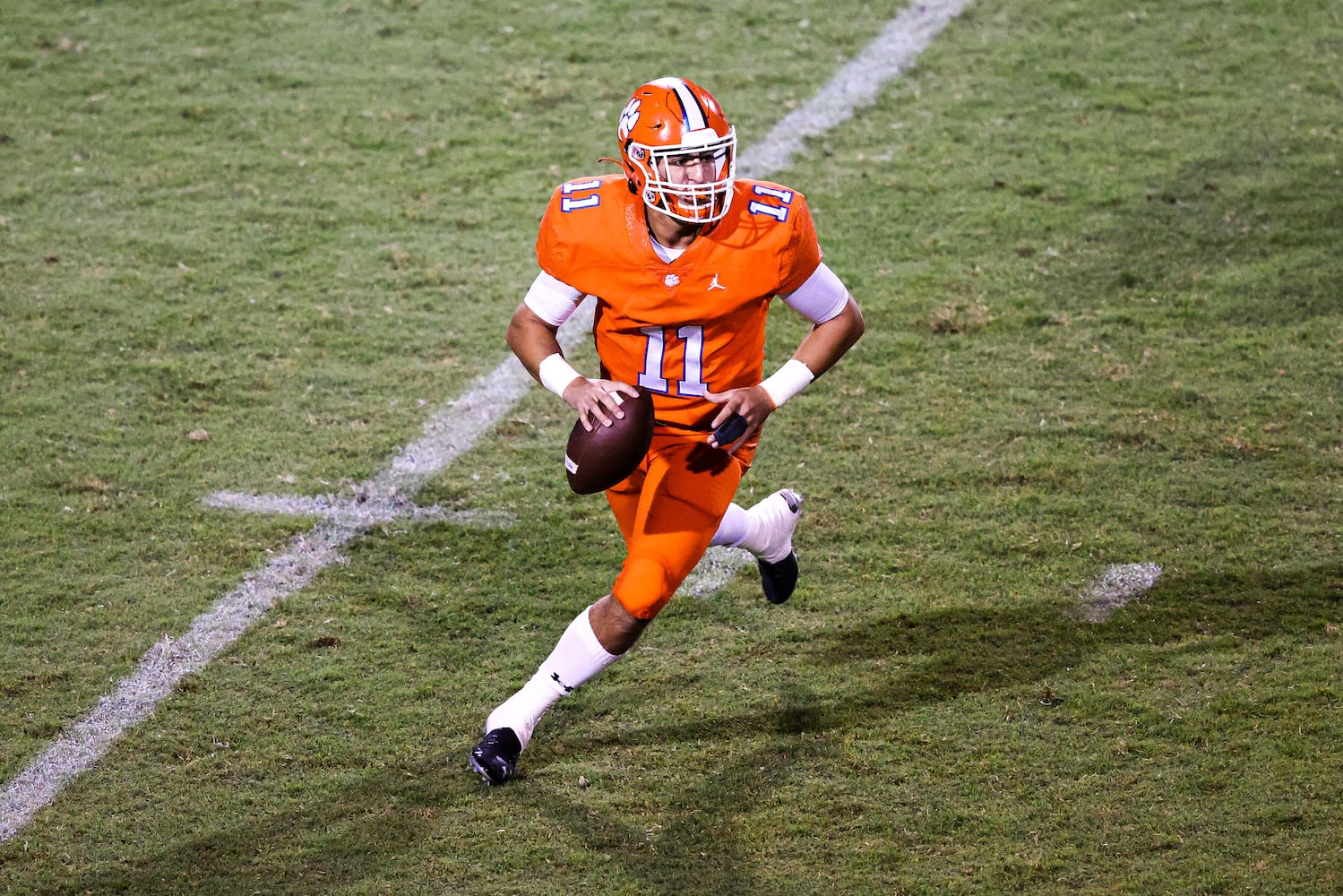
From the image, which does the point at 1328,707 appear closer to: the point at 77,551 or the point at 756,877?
the point at 756,877

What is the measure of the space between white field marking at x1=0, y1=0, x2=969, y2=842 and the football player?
81 centimetres

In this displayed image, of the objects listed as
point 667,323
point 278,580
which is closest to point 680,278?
point 667,323

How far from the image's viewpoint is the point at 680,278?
369 cm

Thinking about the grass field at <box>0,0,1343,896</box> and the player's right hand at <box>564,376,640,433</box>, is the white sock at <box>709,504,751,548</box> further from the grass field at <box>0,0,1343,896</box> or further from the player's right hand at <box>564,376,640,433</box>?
the player's right hand at <box>564,376,640,433</box>

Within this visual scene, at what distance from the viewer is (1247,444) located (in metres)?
5.05

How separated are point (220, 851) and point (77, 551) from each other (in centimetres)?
151

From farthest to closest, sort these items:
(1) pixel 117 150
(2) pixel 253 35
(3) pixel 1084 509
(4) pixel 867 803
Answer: (2) pixel 253 35 → (1) pixel 117 150 → (3) pixel 1084 509 → (4) pixel 867 803

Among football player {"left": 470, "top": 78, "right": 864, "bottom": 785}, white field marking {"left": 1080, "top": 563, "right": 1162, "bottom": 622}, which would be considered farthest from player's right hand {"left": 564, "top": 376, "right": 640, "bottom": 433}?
white field marking {"left": 1080, "top": 563, "right": 1162, "bottom": 622}

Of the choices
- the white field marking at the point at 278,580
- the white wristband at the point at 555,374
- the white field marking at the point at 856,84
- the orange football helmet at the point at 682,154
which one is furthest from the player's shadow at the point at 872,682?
the white field marking at the point at 856,84

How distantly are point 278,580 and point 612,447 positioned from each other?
4.83ft

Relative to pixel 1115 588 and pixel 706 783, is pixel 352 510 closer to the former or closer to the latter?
pixel 706 783

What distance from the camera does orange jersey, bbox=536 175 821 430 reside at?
3.69 meters

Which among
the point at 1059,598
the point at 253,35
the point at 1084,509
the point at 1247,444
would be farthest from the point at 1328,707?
the point at 253,35

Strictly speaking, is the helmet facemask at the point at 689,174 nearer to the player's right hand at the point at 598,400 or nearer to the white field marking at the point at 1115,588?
the player's right hand at the point at 598,400
